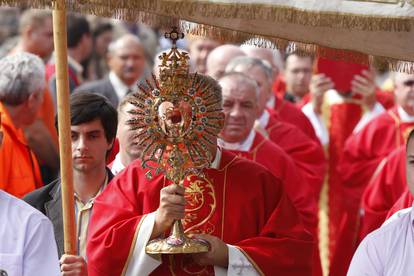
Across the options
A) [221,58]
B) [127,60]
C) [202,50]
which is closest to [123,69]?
[127,60]

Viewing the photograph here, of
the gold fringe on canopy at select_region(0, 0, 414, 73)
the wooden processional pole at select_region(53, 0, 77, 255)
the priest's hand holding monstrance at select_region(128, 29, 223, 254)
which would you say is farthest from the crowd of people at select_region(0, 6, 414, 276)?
the gold fringe on canopy at select_region(0, 0, 414, 73)

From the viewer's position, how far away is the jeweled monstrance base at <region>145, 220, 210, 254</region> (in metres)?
6.35

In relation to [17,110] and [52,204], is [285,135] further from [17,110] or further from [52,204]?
[52,204]

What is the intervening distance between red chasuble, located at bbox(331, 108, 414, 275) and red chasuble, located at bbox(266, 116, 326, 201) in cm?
102

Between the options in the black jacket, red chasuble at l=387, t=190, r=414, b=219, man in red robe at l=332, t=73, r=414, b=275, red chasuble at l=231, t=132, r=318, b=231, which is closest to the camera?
the black jacket

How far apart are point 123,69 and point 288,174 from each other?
399 centimetres

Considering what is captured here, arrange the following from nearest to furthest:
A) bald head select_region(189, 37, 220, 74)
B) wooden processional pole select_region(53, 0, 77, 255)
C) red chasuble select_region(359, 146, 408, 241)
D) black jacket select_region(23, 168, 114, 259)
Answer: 1. wooden processional pole select_region(53, 0, 77, 255)
2. black jacket select_region(23, 168, 114, 259)
3. red chasuble select_region(359, 146, 408, 241)
4. bald head select_region(189, 37, 220, 74)

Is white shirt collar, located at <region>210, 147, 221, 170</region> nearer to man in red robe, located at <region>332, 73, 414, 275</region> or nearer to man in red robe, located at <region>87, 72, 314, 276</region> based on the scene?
man in red robe, located at <region>87, 72, 314, 276</region>

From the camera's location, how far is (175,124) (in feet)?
21.0

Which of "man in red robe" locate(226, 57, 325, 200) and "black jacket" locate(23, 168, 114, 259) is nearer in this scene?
"black jacket" locate(23, 168, 114, 259)

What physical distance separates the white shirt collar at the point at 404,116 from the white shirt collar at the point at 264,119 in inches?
54.0

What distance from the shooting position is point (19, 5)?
585 cm

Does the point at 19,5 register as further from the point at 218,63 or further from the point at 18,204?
the point at 218,63

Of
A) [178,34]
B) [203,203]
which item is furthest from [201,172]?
[178,34]
